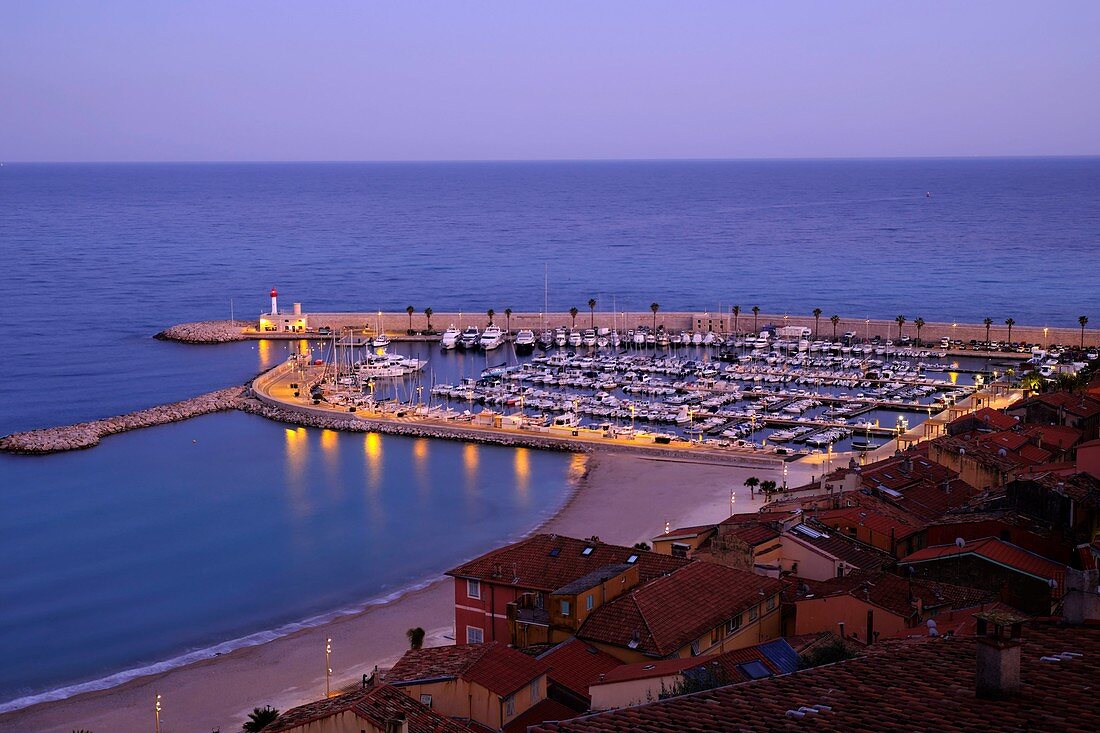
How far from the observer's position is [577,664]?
15195 mm

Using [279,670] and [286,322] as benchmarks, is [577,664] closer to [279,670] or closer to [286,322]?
[279,670]

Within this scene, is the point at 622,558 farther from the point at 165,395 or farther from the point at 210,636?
the point at 165,395

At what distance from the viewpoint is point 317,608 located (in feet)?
79.7

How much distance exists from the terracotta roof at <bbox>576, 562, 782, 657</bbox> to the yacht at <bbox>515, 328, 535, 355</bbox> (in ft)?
132

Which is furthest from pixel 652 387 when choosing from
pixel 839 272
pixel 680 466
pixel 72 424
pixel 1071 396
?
pixel 839 272

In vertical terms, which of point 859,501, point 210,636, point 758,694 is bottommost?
point 210,636

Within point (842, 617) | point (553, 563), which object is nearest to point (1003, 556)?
point (842, 617)

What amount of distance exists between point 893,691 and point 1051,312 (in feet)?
222

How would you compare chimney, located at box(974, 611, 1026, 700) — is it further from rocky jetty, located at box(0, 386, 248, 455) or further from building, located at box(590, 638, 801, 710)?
rocky jetty, located at box(0, 386, 248, 455)

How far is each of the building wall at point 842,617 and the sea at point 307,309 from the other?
438 inches

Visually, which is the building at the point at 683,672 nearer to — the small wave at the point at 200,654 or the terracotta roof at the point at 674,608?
the terracotta roof at the point at 674,608

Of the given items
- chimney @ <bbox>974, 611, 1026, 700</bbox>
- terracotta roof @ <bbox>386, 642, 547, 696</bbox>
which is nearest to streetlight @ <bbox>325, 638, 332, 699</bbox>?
terracotta roof @ <bbox>386, 642, 547, 696</bbox>

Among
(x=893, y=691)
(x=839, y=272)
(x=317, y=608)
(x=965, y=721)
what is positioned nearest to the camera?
(x=965, y=721)

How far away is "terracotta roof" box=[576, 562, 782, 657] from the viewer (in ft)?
49.9
